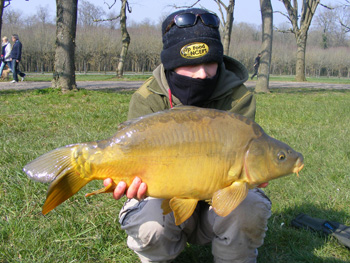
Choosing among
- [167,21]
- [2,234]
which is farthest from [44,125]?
[167,21]

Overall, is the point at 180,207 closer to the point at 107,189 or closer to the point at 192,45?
the point at 107,189

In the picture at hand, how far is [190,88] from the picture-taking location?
85.9 inches

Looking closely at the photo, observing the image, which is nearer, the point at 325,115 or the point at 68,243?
the point at 68,243

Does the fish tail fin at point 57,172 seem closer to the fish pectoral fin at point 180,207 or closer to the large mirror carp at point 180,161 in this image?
the large mirror carp at point 180,161

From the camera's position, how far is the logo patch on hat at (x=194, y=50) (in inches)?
83.2

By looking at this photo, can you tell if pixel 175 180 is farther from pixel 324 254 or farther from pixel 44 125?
pixel 44 125

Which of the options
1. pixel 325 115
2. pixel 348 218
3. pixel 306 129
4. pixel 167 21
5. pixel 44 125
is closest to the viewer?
pixel 167 21

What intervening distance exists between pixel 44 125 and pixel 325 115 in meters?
5.56

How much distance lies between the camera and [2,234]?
7.84 feet

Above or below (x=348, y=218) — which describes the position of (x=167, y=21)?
above

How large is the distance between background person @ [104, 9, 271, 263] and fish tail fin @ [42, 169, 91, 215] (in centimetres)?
55

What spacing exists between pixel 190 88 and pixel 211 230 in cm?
88

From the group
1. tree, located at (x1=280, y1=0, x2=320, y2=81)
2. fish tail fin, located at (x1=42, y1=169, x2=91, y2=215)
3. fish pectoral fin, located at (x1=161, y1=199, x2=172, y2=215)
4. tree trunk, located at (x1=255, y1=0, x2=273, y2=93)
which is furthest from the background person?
tree, located at (x1=280, y1=0, x2=320, y2=81)

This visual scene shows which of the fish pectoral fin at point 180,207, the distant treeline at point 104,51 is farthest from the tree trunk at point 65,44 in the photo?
the distant treeline at point 104,51
